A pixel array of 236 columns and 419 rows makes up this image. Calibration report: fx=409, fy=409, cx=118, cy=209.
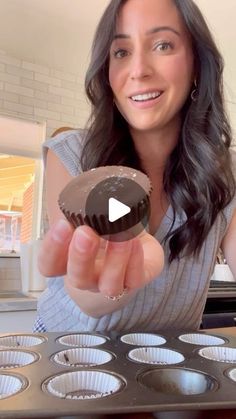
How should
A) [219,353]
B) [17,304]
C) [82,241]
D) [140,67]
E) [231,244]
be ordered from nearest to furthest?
[82,241] → [219,353] → [140,67] → [231,244] → [17,304]

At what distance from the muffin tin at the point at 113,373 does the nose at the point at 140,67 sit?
398 millimetres

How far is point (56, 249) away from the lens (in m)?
0.32

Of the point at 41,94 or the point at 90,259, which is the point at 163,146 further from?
the point at 41,94

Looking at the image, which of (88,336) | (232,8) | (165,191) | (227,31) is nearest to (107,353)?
(88,336)

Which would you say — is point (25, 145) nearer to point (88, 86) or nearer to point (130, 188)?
point (88, 86)

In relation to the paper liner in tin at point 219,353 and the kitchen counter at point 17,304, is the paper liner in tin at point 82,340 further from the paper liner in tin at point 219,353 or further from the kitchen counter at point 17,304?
the kitchen counter at point 17,304

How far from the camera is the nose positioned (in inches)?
25.5

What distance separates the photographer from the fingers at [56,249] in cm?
31

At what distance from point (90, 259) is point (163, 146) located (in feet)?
1.67

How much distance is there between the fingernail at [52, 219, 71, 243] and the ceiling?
1765 mm

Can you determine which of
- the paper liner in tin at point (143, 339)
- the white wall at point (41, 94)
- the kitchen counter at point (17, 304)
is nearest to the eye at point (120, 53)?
the paper liner in tin at point (143, 339)

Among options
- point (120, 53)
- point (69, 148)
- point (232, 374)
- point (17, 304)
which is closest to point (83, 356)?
point (232, 374)

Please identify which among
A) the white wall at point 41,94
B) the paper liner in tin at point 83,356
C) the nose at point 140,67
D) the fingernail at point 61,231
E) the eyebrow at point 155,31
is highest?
the white wall at point 41,94

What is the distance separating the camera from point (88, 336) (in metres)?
0.56
